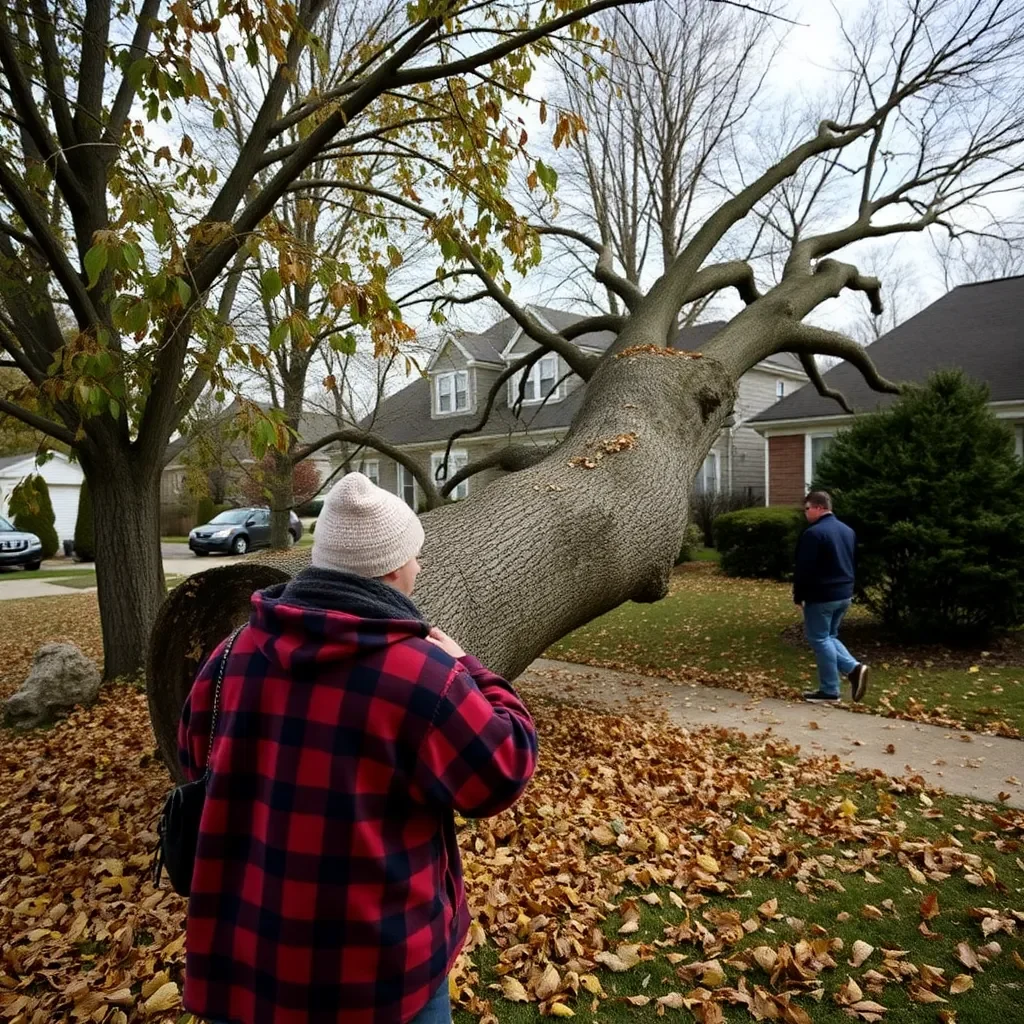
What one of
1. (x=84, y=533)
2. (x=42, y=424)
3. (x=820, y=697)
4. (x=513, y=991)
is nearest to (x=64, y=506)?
(x=84, y=533)

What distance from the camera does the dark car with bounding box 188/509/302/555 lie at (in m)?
27.0

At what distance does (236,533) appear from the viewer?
2759 centimetres

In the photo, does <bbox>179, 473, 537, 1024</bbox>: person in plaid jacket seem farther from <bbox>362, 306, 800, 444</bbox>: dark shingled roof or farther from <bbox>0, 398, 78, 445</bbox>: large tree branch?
<bbox>362, 306, 800, 444</bbox>: dark shingled roof

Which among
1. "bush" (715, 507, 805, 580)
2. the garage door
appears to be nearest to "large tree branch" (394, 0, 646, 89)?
"bush" (715, 507, 805, 580)

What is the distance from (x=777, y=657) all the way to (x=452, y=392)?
22418mm

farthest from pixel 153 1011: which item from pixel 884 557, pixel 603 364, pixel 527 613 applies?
pixel 884 557

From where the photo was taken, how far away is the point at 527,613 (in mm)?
3648

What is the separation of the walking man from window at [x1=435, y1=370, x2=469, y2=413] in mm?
22774

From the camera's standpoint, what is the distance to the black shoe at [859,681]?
6.84 metres

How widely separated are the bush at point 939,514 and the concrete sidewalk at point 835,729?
8.19ft

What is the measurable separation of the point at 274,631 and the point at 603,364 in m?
4.95

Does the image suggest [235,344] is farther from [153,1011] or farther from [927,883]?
[927,883]

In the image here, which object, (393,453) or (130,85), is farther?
(393,453)

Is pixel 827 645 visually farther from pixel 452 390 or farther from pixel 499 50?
pixel 452 390
